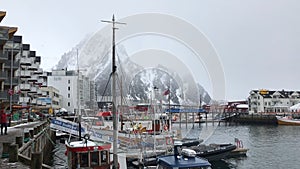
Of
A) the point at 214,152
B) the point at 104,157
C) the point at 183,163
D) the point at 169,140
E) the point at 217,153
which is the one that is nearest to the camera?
the point at 183,163

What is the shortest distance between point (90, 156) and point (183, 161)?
5.92 metres

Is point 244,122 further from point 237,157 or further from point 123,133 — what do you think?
point 123,133

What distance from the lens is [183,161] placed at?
45.0 feet

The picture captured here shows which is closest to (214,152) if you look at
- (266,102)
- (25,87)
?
(25,87)

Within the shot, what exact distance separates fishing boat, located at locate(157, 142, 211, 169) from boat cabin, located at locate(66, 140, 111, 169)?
3.77 m

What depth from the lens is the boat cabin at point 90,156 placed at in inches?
654

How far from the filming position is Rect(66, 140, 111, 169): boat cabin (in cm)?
1661

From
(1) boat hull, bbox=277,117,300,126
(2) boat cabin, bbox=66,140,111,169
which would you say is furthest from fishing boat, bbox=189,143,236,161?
(1) boat hull, bbox=277,117,300,126

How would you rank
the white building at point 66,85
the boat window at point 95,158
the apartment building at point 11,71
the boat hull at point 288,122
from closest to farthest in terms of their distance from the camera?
the boat window at point 95,158 < the apartment building at point 11,71 < the boat hull at point 288,122 < the white building at point 66,85

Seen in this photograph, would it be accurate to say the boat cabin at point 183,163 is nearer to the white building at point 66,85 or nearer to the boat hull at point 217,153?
the boat hull at point 217,153

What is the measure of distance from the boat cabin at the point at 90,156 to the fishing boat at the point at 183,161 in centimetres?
377

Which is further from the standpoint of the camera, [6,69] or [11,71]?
[6,69]

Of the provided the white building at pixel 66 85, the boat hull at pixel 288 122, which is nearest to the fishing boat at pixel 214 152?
the boat hull at pixel 288 122

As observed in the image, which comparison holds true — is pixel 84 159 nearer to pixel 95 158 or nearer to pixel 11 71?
pixel 95 158
